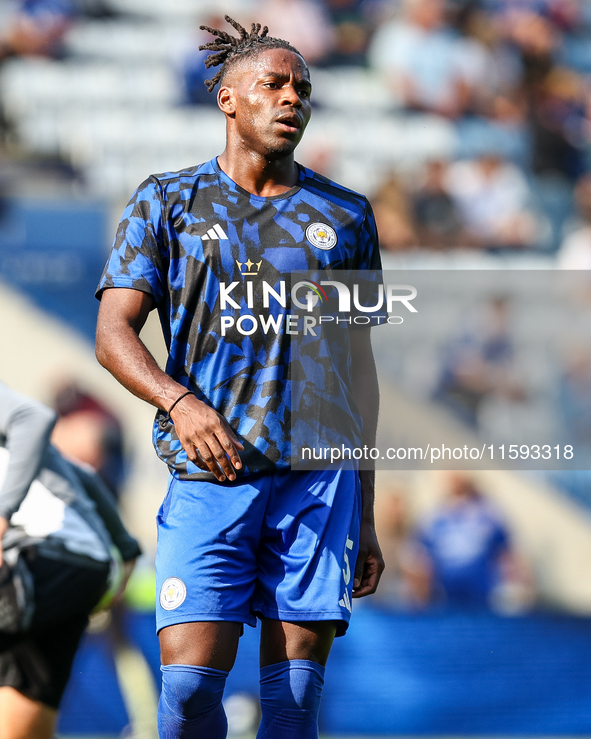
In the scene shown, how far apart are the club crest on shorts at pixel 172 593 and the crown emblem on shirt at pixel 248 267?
2.60 ft

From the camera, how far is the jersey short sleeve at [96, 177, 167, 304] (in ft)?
8.09

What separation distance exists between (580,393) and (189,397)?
236 inches

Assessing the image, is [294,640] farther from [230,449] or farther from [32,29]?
[32,29]

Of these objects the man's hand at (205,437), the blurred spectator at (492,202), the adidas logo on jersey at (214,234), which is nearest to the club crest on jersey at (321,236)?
the adidas logo on jersey at (214,234)

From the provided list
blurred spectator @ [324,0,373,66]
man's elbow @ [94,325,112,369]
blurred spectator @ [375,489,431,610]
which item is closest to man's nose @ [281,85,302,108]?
man's elbow @ [94,325,112,369]

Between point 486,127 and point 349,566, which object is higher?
point 486,127

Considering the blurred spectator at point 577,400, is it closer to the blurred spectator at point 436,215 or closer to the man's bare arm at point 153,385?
the blurred spectator at point 436,215

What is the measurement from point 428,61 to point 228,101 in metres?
7.06

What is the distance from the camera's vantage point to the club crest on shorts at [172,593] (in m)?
2.36

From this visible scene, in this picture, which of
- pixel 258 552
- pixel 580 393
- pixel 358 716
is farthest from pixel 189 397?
pixel 580 393

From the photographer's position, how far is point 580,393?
7.75 m

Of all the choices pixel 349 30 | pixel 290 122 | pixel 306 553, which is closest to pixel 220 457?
pixel 306 553

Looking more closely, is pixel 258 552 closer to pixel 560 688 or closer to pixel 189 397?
pixel 189 397

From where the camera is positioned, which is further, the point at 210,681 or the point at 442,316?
the point at 442,316
